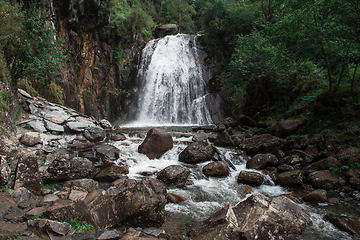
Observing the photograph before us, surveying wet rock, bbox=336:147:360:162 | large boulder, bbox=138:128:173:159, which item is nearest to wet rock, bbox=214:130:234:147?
large boulder, bbox=138:128:173:159

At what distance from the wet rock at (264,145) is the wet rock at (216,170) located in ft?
6.16

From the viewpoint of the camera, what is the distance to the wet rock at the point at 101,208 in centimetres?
356

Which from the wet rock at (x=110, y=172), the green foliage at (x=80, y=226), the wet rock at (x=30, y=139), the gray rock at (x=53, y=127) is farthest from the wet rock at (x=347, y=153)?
the gray rock at (x=53, y=127)

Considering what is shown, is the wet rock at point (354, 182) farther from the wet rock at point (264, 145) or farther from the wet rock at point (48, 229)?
the wet rock at point (48, 229)

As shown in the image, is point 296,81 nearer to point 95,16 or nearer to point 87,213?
point 87,213

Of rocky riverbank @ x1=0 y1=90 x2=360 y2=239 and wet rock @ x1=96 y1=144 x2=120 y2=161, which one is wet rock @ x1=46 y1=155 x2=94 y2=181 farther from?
wet rock @ x1=96 y1=144 x2=120 y2=161

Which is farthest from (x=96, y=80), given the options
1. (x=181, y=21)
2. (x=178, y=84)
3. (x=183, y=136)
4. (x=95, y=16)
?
(x=181, y=21)

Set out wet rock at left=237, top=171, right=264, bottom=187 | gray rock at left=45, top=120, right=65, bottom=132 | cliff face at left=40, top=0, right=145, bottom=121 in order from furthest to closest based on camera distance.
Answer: cliff face at left=40, top=0, right=145, bottom=121
gray rock at left=45, top=120, right=65, bottom=132
wet rock at left=237, top=171, right=264, bottom=187

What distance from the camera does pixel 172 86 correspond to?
18.8 metres

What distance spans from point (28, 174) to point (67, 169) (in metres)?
1.32

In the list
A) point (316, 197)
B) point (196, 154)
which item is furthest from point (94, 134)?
point (316, 197)

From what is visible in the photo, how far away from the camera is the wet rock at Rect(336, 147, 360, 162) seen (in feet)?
19.3

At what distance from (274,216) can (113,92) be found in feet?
55.7

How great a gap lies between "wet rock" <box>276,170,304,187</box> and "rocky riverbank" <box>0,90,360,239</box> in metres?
0.03
